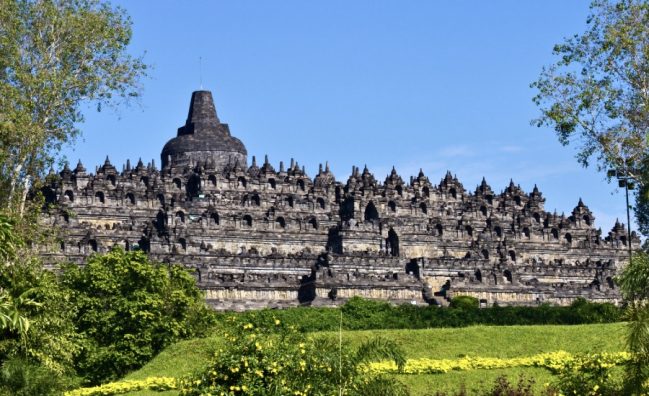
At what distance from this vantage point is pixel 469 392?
1969 inches

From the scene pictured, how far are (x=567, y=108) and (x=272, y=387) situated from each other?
29990 millimetres

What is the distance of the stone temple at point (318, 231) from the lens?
110 metres

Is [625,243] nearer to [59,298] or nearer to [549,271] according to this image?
[549,271]

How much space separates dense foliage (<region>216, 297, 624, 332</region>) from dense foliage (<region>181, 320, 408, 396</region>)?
113 ft

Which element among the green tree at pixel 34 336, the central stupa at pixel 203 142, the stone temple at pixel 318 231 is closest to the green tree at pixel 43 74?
the green tree at pixel 34 336

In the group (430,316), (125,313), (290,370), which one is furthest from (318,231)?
(290,370)

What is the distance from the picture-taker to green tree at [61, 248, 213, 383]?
63.0m

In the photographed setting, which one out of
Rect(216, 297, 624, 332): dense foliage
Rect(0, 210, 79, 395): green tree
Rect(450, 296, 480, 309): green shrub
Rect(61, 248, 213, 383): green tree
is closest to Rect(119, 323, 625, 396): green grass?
Rect(61, 248, 213, 383): green tree

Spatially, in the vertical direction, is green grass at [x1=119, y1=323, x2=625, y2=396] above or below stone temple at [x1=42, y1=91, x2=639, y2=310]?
below

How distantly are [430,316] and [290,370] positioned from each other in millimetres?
43705

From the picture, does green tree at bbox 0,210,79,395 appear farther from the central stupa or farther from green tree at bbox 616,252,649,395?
the central stupa

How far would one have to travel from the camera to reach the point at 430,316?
83.8m

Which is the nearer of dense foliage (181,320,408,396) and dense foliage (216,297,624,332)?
dense foliage (181,320,408,396)

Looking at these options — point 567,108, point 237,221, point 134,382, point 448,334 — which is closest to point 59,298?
point 134,382
